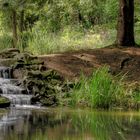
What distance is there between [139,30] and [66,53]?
6.48m

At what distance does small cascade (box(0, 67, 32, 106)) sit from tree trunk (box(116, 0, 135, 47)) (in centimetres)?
498

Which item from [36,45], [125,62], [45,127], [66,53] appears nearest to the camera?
[45,127]

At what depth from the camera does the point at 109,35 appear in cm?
2444

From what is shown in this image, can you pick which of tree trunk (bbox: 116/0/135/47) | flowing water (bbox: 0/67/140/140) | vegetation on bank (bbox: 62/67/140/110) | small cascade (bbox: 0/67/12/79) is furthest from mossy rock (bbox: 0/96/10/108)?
tree trunk (bbox: 116/0/135/47)

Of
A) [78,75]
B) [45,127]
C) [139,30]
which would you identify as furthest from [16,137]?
[139,30]

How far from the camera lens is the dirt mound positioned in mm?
16406

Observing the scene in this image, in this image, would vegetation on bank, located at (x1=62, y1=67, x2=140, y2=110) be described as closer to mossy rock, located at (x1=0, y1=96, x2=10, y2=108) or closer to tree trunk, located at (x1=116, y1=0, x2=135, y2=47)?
mossy rock, located at (x1=0, y1=96, x2=10, y2=108)

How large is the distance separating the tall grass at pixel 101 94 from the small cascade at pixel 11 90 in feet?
4.77

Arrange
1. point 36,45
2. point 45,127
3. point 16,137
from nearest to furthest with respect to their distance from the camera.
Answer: point 16,137, point 45,127, point 36,45

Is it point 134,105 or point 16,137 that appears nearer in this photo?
point 16,137

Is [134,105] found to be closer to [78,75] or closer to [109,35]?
[78,75]

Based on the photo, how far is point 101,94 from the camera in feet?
42.3

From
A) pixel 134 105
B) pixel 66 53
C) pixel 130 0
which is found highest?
pixel 130 0

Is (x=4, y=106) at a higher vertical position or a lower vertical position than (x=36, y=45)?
lower
